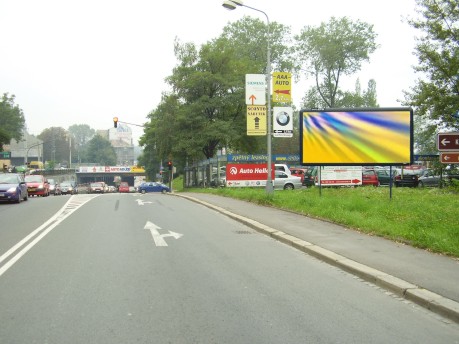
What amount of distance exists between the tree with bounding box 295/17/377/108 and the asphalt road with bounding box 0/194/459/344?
4812cm

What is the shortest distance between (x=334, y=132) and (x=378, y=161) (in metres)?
2.08

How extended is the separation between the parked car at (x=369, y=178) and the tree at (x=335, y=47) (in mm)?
22811

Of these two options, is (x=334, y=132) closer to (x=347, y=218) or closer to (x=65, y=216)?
(x=347, y=218)

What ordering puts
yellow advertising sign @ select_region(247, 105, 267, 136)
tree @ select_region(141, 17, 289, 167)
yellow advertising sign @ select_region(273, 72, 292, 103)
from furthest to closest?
tree @ select_region(141, 17, 289, 167), yellow advertising sign @ select_region(247, 105, 267, 136), yellow advertising sign @ select_region(273, 72, 292, 103)

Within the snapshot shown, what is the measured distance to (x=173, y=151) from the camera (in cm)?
4003

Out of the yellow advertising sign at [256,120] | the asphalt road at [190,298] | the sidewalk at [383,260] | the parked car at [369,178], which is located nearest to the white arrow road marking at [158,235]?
the asphalt road at [190,298]

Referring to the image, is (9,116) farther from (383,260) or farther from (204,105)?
(383,260)

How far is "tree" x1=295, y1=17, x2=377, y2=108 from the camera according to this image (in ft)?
179

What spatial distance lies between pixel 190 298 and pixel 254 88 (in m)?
14.7

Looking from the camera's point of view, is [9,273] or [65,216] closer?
[9,273]

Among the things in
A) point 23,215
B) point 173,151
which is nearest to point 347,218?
point 23,215

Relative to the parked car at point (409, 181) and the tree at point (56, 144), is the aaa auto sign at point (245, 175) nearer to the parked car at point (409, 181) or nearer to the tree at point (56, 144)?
the parked car at point (409, 181)

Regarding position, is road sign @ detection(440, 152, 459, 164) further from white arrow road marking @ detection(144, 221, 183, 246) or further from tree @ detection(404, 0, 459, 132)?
tree @ detection(404, 0, 459, 132)

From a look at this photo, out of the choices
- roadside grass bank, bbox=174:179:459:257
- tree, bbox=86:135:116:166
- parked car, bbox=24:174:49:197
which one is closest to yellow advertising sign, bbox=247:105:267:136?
roadside grass bank, bbox=174:179:459:257
